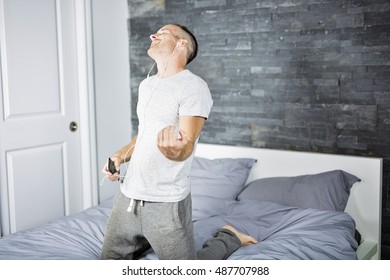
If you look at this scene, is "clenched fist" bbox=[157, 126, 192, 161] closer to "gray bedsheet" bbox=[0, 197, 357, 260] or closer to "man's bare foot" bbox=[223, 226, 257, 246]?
"gray bedsheet" bbox=[0, 197, 357, 260]

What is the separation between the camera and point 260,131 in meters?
3.16

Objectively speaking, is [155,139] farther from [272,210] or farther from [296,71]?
[296,71]

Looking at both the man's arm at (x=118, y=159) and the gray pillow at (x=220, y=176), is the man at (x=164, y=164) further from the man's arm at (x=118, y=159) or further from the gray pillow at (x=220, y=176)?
the gray pillow at (x=220, y=176)

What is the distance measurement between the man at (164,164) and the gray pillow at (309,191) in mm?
1002

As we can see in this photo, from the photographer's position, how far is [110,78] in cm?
351

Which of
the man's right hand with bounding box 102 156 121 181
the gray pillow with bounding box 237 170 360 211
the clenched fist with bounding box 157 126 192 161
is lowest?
the gray pillow with bounding box 237 170 360 211

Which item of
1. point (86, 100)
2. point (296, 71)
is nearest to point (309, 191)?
point (296, 71)

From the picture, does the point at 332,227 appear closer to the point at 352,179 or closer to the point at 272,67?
the point at 352,179

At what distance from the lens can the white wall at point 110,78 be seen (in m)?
3.42

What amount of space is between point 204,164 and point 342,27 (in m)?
1.01

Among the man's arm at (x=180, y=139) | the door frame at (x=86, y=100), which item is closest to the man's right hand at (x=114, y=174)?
the man's arm at (x=180, y=139)

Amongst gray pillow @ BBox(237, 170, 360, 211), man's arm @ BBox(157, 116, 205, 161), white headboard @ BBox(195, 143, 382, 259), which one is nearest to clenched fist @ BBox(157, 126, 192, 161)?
man's arm @ BBox(157, 116, 205, 161)

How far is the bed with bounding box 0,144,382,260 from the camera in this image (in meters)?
2.27

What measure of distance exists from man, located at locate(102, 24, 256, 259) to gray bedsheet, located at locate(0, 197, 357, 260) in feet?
1.23
